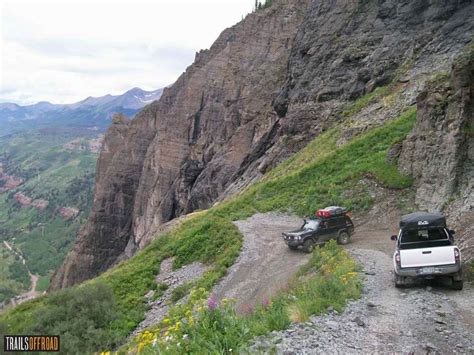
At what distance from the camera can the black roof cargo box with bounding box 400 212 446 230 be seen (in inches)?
492

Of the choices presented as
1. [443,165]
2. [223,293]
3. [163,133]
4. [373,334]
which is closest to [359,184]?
[443,165]

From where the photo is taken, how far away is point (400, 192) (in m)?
23.0

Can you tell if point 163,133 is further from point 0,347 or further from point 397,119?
point 0,347

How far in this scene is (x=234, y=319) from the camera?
26.6 feet

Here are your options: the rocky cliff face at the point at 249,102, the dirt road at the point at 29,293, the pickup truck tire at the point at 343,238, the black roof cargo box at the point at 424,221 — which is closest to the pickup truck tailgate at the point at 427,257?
the black roof cargo box at the point at 424,221

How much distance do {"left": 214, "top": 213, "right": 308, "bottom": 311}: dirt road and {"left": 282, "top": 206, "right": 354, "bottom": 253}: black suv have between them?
22.3 inches

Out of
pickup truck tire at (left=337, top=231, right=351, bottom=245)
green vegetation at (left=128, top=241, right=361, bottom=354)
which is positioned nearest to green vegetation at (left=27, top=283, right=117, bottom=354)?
green vegetation at (left=128, top=241, right=361, bottom=354)

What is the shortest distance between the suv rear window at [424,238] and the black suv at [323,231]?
7282mm

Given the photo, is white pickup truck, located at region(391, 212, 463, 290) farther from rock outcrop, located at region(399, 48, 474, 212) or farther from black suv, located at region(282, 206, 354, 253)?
black suv, located at region(282, 206, 354, 253)

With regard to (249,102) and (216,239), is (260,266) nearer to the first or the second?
(216,239)

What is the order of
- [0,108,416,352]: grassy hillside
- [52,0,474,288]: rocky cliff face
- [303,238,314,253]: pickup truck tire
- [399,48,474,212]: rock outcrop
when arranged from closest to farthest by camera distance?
[0,108,416,352]: grassy hillside < [399,48,474,212]: rock outcrop < [303,238,314,253]: pickup truck tire < [52,0,474,288]: rocky cliff face

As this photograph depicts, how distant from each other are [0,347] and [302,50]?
142 feet

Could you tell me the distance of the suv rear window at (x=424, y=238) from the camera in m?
12.0

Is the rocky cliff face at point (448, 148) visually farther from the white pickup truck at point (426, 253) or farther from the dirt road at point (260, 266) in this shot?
the dirt road at point (260, 266)
